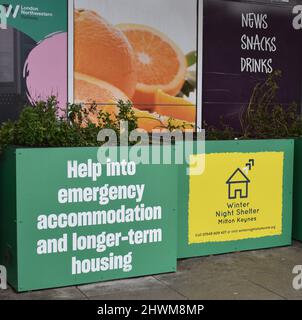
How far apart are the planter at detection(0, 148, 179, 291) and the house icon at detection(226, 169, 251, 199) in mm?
Answer: 717

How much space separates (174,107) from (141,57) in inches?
32.7

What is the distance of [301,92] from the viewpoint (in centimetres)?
872

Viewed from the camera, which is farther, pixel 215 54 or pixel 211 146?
pixel 215 54

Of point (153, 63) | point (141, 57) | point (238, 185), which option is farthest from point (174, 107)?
point (238, 185)

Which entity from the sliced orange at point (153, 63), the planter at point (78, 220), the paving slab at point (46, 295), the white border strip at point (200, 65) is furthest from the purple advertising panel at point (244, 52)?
the paving slab at point (46, 295)

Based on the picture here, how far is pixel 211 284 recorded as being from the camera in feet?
14.8

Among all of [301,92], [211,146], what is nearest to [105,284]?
[211,146]

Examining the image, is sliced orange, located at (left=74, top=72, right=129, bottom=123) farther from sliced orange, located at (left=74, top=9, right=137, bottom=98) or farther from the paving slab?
the paving slab

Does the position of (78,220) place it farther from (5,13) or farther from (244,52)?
(244,52)

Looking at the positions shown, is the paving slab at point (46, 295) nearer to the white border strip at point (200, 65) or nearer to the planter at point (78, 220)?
the planter at point (78, 220)

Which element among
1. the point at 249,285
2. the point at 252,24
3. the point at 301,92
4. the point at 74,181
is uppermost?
the point at 252,24

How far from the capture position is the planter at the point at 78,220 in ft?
13.7

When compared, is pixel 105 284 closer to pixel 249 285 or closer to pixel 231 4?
pixel 249 285

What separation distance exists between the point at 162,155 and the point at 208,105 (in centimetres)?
336
